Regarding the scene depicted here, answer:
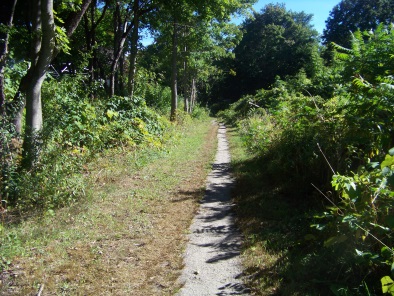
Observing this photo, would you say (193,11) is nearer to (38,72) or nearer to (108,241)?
(38,72)

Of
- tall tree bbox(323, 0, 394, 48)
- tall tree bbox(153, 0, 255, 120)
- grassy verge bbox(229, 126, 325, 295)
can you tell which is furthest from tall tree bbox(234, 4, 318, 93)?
grassy verge bbox(229, 126, 325, 295)

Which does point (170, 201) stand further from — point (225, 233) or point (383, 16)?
point (383, 16)

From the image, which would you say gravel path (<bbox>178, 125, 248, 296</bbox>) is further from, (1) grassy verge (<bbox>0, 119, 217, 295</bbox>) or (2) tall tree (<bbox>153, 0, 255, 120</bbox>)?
(2) tall tree (<bbox>153, 0, 255, 120</bbox>)

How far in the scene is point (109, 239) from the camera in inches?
204

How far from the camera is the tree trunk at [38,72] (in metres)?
6.47

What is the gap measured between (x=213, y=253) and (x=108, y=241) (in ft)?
5.19

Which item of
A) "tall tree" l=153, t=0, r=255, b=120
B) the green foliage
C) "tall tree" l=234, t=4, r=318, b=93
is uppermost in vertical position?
"tall tree" l=234, t=4, r=318, b=93

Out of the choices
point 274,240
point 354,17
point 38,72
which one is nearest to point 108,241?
point 274,240

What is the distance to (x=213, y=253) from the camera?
4.86 metres

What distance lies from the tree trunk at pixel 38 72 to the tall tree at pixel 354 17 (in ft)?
144

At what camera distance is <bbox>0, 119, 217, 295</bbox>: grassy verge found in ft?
13.1

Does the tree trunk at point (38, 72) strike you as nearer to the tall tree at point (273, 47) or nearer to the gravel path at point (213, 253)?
the gravel path at point (213, 253)

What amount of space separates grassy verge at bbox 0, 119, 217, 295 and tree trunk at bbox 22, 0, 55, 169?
1.48 meters

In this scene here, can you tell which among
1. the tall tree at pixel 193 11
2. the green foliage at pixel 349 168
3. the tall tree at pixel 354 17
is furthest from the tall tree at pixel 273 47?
the green foliage at pixel 349 168
